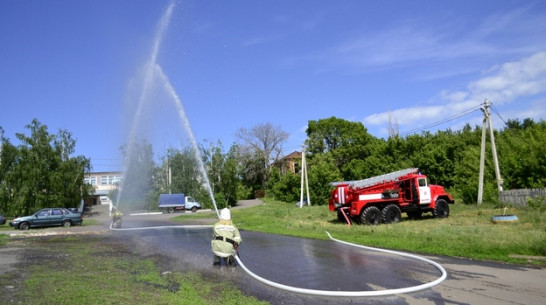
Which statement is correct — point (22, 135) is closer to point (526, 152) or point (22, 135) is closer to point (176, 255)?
point (176, 255)

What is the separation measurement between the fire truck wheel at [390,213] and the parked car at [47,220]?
76.3 ft

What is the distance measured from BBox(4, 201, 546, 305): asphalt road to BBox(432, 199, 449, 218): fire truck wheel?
11.5 metres

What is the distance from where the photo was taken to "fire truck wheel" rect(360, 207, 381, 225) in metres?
20.5

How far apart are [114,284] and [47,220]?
25.9 m

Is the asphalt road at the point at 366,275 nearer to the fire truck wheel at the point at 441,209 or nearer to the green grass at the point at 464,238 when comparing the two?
the green grass at the point at 464,238

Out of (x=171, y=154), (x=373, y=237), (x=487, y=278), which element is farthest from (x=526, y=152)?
(x=171, y=154)

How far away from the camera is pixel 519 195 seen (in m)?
24.2

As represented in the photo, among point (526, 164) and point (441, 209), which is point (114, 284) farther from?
point (526, 164)

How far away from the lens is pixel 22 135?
1767 inches

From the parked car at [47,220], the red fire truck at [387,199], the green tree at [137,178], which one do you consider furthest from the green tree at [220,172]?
the red fire truck at [387,199]

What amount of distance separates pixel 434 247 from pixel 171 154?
52.0 meters

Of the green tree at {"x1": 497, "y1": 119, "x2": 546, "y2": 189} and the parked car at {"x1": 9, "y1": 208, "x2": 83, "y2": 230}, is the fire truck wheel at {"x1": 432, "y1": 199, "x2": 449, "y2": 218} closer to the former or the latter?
the green tree at {"x1": 497, "y1": 119, "x2": 546, "y2": 189}

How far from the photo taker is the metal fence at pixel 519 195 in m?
22.9

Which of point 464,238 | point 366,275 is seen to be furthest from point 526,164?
Answer: point 366,275
